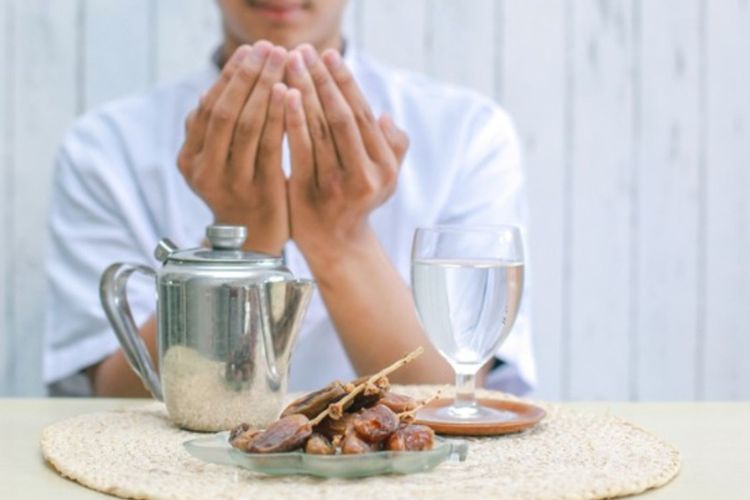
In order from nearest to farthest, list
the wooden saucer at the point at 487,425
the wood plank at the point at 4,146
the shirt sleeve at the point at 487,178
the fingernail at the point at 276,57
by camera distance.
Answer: the wooden saucer at the point at 487,425 → the fingernail at the point at 276,57 → the shirt sleeve at the point at 487,178 → the wood plank at the point at 4,146

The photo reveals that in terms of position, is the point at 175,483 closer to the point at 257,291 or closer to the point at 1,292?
the point at 257,291

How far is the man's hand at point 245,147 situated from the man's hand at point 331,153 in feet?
0.06

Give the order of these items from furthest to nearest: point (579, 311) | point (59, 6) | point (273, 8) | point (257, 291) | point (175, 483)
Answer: point (579, 311) < point (59, 6) < point (273, 8) < point (257, 291) < point (175, 483)

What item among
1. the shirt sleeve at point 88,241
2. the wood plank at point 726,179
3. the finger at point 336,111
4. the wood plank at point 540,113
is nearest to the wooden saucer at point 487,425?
the finger at point 336,111

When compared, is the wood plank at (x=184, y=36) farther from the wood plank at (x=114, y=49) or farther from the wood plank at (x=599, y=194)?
the wood plank at (x=599, y=194)

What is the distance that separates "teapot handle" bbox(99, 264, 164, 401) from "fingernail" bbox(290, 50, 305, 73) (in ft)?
1.17

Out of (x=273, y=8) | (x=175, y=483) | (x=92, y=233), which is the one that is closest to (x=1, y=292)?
(x=92, y=233)

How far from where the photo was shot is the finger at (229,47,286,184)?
116 cm

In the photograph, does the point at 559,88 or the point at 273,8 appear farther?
the point at 559,88

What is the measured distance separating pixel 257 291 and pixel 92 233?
73 cm

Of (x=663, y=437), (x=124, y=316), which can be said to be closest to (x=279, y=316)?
(x=124, y=316)

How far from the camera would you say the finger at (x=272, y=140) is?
117cm

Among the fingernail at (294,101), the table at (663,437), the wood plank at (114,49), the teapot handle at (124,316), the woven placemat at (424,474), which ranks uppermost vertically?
the wood plank at (114,49)

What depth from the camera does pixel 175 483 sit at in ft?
2.09
